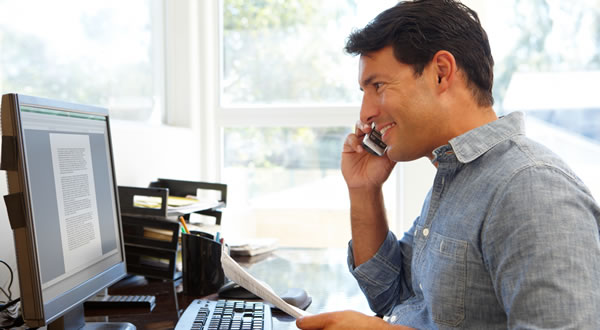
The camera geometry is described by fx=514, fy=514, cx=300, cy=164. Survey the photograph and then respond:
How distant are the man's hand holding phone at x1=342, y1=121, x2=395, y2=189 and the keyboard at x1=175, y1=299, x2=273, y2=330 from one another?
0.45m

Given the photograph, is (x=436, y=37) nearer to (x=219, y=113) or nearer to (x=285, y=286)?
(x=285, y=286)

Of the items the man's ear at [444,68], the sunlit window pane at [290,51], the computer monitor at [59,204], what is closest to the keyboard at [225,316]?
the computer monitor at [59,204]

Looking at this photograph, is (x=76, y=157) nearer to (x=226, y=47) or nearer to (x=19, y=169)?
(x=19, y=169)

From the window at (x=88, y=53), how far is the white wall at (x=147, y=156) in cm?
16

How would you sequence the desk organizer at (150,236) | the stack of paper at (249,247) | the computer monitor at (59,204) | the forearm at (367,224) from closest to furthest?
1. the computer monitor at (59,204)
2. the forearm at (367,224)
3. the desk organizer at (150,236)
4. the stack of paper at (249,247)

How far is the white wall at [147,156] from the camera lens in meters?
1.20

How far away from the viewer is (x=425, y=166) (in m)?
2.39

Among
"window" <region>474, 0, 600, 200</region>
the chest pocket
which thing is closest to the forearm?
the chest pocket

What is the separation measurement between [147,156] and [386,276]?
111cm

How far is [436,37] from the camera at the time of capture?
986 mm

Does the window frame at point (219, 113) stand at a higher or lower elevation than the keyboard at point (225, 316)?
higher

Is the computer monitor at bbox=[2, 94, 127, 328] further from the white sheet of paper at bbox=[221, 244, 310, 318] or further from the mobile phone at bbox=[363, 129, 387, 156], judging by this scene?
the mobile phone at bbox=[363, 129, 387, 156]

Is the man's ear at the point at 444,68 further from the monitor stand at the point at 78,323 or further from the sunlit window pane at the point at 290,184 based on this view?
the sunlit window pane at the point at 290,184

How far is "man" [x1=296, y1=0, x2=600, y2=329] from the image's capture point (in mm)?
695
